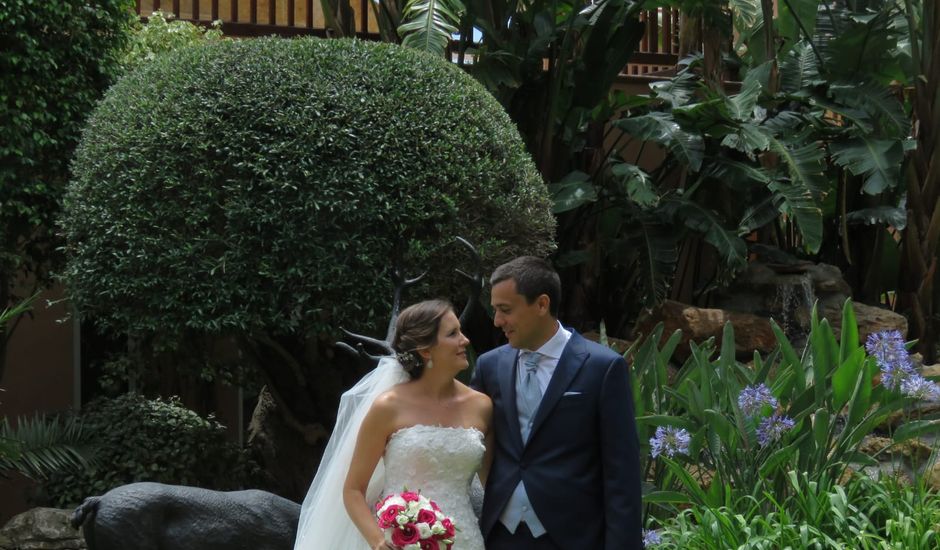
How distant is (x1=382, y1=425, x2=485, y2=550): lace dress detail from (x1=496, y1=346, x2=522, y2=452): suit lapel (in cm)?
15

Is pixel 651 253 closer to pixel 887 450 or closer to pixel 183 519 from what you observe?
pixel 887 450

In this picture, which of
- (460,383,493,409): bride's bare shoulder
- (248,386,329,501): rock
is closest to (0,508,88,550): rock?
(248,386,329,501): rock

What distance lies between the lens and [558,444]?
3875 millimetres

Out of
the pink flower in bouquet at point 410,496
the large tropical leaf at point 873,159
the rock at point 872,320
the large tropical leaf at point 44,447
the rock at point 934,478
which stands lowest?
the large tropical leaf at point 44,447

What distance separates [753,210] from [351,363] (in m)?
4.40

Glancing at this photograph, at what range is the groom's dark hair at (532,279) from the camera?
3842 millimetres

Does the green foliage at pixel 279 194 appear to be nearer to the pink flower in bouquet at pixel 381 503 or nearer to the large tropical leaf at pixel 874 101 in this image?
the pink flower in bouquet at pixel 381 503

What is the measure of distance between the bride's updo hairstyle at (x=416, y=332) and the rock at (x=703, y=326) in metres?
5.88

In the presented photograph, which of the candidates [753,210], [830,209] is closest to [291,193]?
[753,210]

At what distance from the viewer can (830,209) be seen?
12.1 m

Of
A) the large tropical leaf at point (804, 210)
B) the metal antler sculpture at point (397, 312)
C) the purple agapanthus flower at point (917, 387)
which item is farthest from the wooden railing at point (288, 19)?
the purple agapanthus flower at point (917, 387)

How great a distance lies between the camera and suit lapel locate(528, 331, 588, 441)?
389 centimetres

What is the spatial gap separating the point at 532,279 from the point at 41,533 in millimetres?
4568

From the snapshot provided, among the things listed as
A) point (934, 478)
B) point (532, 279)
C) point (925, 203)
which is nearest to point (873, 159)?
point (925, 203)
